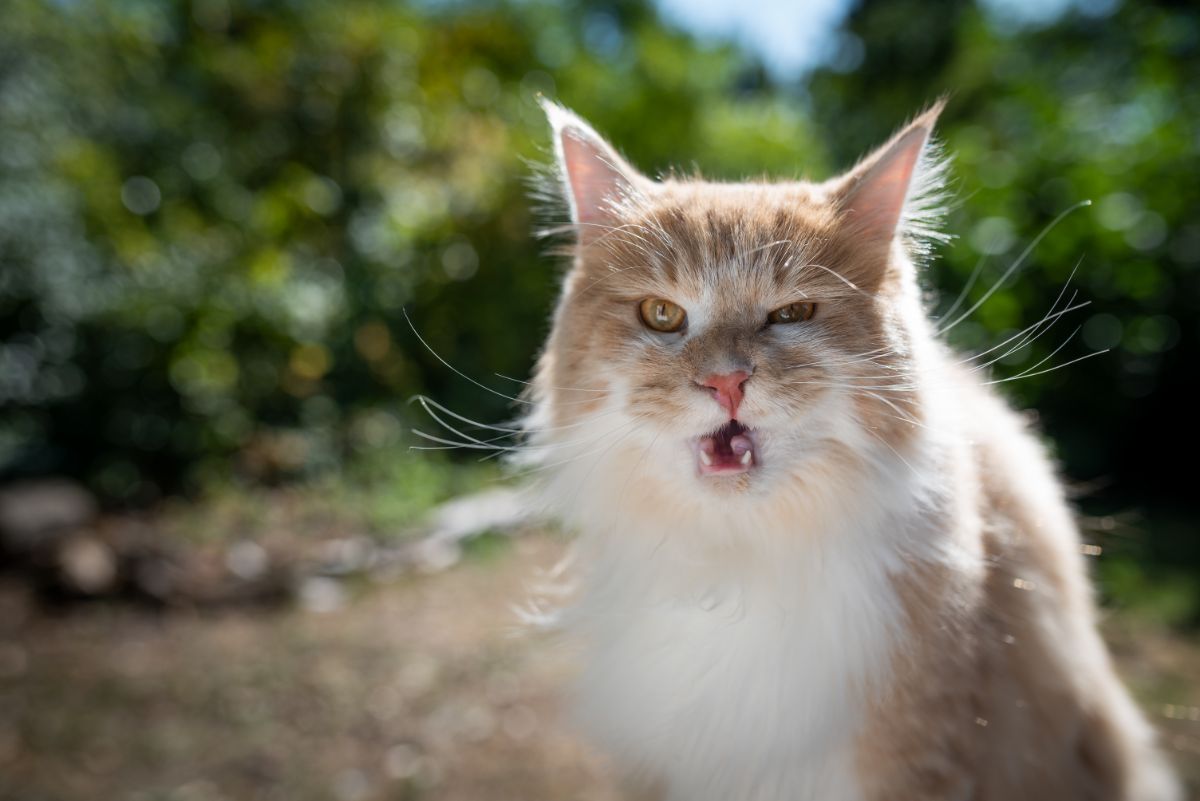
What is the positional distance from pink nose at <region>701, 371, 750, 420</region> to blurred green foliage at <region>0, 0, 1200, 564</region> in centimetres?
292

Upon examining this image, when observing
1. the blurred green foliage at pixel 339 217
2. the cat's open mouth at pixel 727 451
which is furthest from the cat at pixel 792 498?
the blurred green foliage at pixel 339 217

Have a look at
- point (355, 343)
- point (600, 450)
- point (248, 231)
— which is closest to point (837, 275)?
point (600, 450)

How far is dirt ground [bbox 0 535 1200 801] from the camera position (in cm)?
254

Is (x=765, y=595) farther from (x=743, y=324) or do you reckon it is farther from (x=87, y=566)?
(x=87, y=566)

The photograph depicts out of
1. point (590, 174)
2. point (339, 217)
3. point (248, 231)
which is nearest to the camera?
point (590, 174)

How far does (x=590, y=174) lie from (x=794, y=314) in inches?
19.0

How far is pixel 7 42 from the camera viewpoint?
4.91 metres

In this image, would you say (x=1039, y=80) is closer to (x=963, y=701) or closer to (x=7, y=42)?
(x=963, y=701)

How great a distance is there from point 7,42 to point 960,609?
6.12 meters

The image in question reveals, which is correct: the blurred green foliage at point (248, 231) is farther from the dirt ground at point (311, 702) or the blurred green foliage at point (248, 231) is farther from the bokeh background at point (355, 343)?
the dirt ground at point (311, 702)

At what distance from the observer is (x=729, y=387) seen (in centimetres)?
122

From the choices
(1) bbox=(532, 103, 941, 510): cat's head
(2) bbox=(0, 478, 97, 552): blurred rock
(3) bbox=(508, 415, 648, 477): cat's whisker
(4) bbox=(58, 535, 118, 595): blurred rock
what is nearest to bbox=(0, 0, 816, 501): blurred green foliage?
(2) bbox=(0, 478, 97, 552): blurred rock

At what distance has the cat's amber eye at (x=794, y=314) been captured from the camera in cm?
135

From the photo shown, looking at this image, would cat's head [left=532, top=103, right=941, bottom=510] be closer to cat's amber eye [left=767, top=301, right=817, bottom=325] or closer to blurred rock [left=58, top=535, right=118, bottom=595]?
cat's amber eye [left=767, top=301, right=817, bottom=325]
